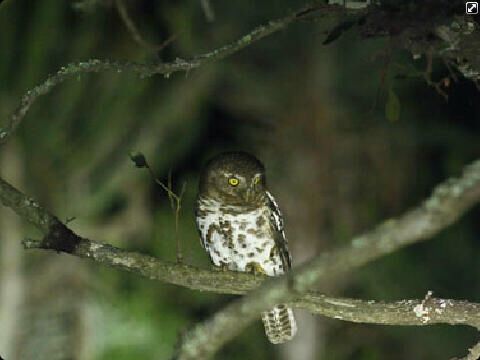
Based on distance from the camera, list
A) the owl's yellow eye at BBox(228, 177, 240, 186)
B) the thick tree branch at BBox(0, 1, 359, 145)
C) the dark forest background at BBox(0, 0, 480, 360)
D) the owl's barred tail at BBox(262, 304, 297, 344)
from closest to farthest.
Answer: the thick tree branch at BBox(0, 1, 359, 145), the owl's yellow eye at BBox(228, 177, 240, 186), the owl's barred tail at BBox(262, 304, 297, 344), the dark forest background at BBox(0, 0, 480, 360)

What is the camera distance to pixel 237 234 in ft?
12.8

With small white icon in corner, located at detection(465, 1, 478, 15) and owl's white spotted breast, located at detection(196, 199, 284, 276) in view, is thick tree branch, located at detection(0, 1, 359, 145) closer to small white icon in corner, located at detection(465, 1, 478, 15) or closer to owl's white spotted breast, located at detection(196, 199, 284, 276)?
small white icon in corner, located at detection(465, 1, 478, 15)

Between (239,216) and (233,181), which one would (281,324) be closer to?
(239,216)

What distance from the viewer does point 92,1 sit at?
3061 mm

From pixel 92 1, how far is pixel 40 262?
9.91ft

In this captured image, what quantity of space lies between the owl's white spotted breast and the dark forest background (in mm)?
1488

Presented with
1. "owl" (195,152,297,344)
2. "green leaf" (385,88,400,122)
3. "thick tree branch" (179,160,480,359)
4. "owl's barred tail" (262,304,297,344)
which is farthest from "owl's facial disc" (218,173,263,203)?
"thick tree branch" (179,160,480,359)

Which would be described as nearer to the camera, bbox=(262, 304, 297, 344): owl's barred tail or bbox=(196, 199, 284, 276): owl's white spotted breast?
bbox=(196, 199, 284, 276): owl's white spotted breast

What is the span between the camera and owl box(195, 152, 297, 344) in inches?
154

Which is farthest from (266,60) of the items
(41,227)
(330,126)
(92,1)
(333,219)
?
(41,227)

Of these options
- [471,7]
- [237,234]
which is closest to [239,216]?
[237,234]

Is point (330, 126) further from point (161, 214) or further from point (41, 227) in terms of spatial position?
point (41, 227)

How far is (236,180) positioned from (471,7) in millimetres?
1549

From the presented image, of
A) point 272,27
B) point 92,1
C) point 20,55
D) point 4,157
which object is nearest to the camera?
point 272,27
